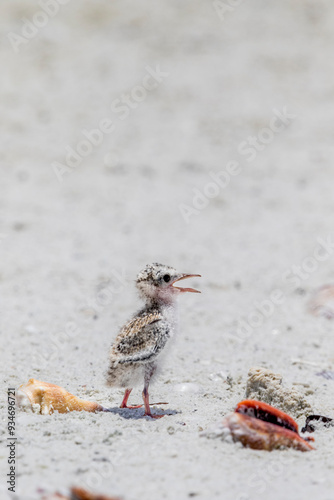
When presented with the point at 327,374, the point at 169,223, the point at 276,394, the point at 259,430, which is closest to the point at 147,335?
the point at 276,394

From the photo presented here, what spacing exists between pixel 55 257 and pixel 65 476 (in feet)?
17.2

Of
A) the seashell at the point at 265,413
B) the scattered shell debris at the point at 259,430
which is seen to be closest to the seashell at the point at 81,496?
the scattered shell debris at the point at 259,430

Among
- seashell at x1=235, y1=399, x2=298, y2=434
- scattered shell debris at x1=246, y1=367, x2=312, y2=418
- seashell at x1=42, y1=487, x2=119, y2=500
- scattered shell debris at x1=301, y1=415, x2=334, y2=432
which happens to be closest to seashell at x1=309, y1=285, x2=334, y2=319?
scattered shell debris at x1=246, y1=367, x2=312, y2=418

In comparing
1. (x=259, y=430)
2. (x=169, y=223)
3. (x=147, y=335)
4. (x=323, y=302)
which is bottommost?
(x=259, y=430)

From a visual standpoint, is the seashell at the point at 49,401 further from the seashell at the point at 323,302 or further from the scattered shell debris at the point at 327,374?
the seashell at the point at 323,302

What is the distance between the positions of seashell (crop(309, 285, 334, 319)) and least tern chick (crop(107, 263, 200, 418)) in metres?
2.57

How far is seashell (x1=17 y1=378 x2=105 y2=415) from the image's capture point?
12.1 feet

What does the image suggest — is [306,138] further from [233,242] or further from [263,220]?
[233,242]

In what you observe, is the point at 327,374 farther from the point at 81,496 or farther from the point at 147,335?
the point at 81,496

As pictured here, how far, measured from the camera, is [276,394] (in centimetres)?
386

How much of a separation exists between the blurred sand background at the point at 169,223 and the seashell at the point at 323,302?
0.42 ft

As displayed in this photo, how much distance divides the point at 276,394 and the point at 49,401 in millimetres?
1405

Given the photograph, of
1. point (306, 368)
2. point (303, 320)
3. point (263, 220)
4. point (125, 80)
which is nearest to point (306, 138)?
point (263, 220)

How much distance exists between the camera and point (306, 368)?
4926mm
